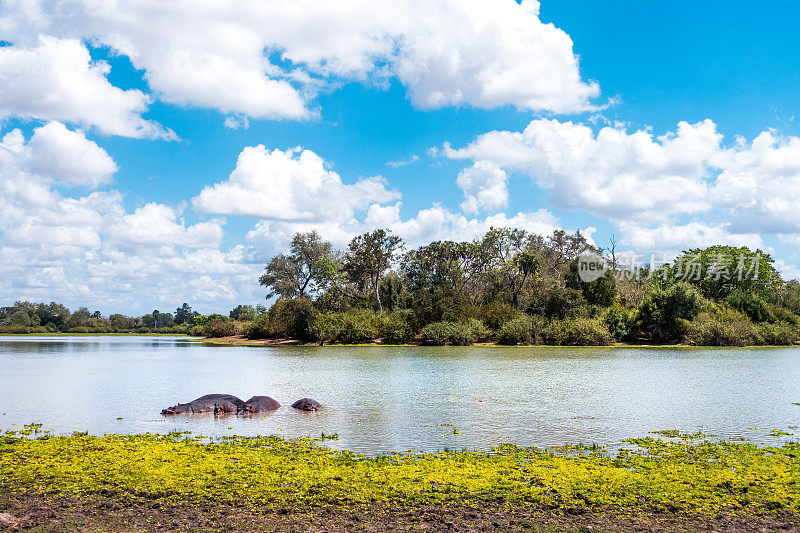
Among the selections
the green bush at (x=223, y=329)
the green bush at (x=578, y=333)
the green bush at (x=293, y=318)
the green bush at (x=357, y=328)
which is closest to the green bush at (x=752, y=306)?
the green bush at (x=578, y=333)

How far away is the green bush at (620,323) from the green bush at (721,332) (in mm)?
4760

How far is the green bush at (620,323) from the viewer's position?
184 feet

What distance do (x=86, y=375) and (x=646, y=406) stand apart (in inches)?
926

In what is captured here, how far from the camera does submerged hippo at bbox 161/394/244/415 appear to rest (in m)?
16.5

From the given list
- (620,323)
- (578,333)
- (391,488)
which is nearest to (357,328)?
(578,333)

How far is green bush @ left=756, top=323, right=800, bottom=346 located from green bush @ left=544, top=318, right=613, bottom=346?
13744 mm

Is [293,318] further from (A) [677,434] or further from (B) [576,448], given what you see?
(B) [576,448]

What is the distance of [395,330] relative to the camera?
60625 mm

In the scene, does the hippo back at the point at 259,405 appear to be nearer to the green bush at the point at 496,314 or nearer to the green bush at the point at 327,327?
the green bush at the point at 496,314

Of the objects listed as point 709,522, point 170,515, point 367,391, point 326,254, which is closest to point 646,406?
point 367,391

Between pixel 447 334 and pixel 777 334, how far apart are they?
29.8 metres

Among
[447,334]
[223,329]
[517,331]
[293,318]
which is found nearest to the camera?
[517,331]

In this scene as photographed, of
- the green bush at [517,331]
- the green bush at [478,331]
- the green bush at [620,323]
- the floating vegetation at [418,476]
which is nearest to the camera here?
the floating vegetation at [418,476]

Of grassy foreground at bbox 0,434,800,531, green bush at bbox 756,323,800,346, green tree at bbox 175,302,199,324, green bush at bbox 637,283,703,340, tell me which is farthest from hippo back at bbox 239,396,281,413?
green tree at bbox 175,302,199,324
